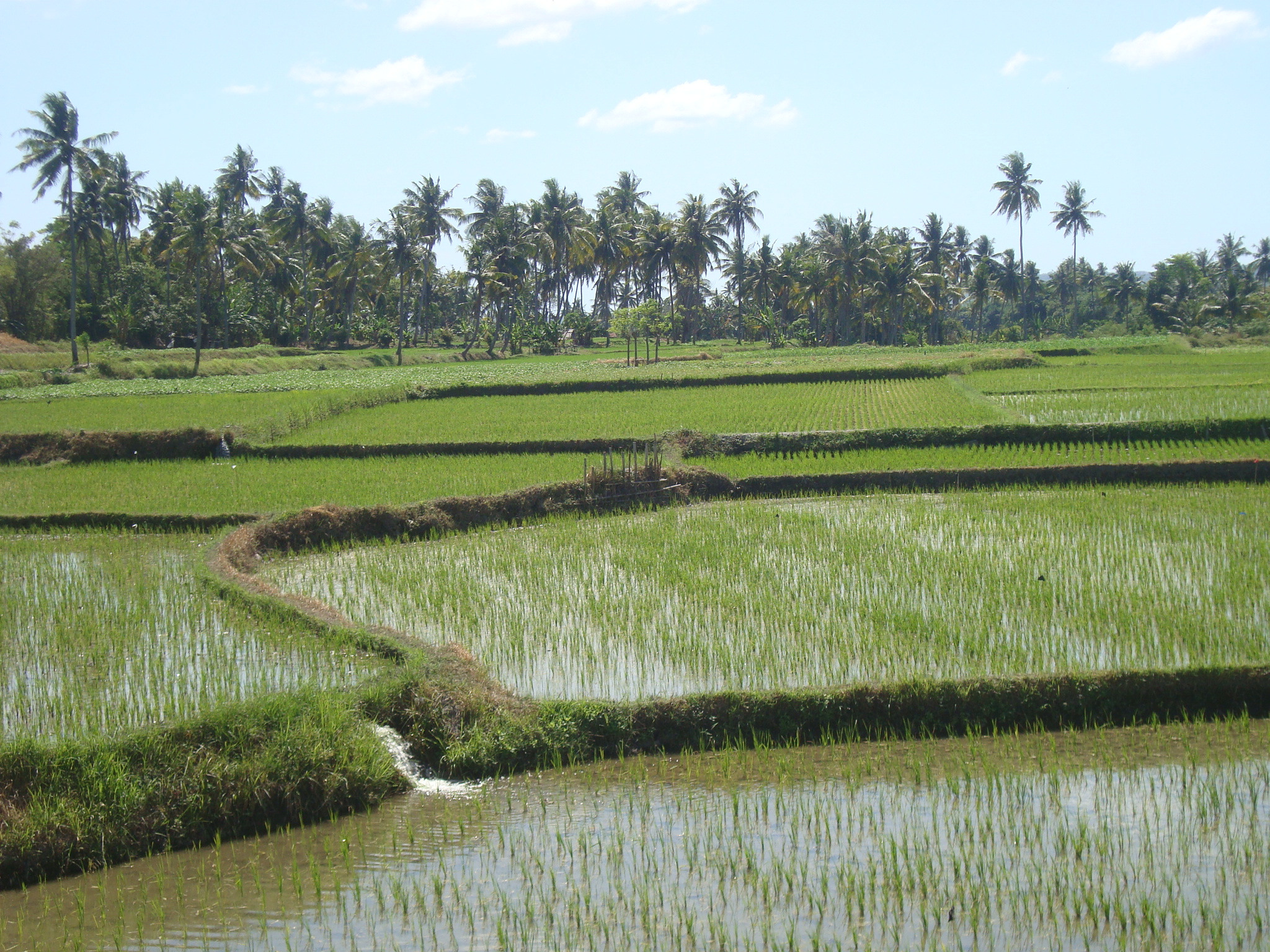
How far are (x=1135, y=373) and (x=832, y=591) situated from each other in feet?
62.0

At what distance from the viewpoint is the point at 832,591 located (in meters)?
7.98

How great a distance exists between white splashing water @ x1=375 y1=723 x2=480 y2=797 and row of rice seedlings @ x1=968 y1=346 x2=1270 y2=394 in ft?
57.5

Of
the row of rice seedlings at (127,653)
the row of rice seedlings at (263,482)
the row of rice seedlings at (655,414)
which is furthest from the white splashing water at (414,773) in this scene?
the row of rice seedlings at (655,414)

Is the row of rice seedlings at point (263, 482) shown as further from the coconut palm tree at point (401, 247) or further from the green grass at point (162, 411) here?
the coconut palm tree at point (401, 247)

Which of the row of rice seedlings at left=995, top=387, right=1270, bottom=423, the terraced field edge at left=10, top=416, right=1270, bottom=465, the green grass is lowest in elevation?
the terraced field edge at left=10, top=416, right=1270, bottom=465

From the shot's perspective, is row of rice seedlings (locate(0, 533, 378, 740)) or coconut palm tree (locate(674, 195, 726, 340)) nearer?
row of rice seedlings (locate(0, 533, 378, 740))

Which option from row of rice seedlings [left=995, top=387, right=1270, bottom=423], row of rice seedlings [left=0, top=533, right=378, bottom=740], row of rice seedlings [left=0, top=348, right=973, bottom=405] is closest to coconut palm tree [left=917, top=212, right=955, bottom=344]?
row of rice seedlings [left=0, top=348, right=973, bottom=405]

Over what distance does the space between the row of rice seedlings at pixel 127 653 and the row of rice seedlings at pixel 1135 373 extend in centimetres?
1690

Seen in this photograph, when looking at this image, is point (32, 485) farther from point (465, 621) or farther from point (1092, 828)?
point (1092, 828)

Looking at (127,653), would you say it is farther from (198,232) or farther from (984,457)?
(198,232)

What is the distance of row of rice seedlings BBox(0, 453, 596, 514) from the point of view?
39.4 feet

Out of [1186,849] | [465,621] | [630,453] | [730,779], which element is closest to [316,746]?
[730,779]

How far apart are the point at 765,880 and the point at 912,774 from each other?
1.37 meters

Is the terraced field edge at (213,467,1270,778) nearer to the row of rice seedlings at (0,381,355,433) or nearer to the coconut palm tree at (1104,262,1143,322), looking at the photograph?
the row of rice seedlings at (0,381,355,433)
